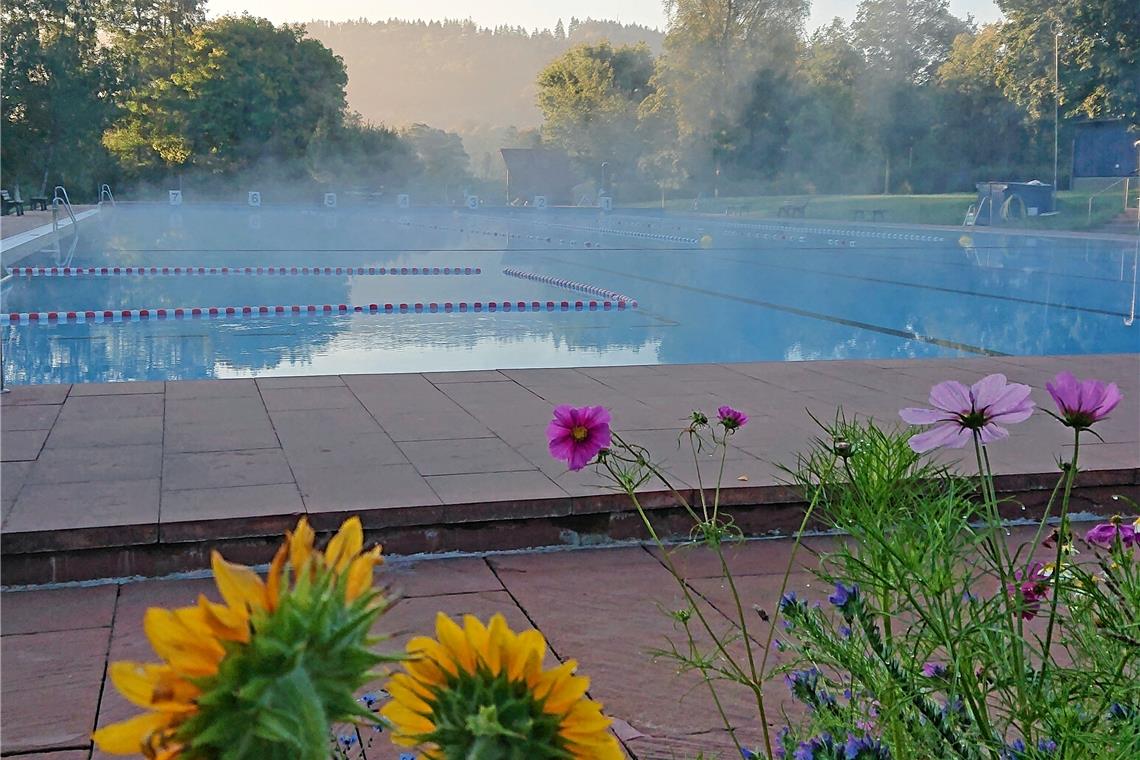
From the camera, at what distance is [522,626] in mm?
2447

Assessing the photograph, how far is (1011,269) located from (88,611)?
1356cm

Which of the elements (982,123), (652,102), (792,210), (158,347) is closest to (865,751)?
(158,347)

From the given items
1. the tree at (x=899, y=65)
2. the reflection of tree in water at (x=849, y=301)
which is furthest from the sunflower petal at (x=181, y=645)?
the tree at (x=899, y=65)

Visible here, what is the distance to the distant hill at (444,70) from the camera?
70.8 meters

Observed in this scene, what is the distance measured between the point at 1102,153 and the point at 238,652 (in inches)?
1034

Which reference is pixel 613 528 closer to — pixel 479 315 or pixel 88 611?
pixel 88 611

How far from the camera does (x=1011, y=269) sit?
46.8 feet

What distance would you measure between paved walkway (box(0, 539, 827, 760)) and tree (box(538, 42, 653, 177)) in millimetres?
36795

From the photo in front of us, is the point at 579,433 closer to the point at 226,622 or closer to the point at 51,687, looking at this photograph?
the point at 226,622

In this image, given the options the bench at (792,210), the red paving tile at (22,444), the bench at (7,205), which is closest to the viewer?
the red paving tile at (22,444)

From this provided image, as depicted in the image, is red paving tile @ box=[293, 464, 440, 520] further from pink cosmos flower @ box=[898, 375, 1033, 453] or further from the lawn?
the lawn

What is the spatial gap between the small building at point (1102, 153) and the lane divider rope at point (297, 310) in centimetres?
1708

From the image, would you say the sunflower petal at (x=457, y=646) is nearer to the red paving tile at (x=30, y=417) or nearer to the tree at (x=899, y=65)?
the red paving tile at (x=30, y=417)

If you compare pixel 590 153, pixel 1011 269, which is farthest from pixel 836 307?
pixel 590 153
